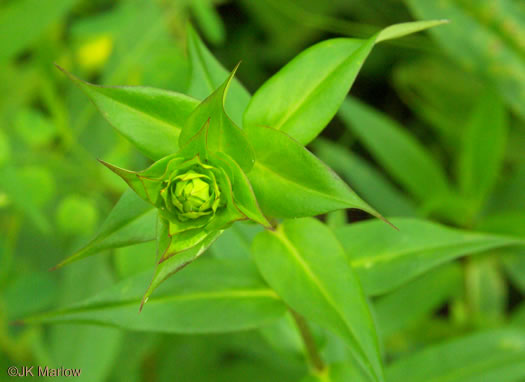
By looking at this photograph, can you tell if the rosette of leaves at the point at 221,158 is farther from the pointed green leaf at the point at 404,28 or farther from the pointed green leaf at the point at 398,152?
the pointed green leaf at the point at 398,152

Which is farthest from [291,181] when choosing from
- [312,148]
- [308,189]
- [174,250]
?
[312,148]

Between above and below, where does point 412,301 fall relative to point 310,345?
below

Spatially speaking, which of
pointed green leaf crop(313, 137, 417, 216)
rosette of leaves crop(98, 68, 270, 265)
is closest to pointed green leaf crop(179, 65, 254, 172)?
rosette of leaves crop(98, 68, 270, 265)

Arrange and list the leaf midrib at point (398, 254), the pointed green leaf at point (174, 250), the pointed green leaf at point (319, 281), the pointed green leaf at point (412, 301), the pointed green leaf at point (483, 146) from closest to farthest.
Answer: the pointed green leaf at point (174, 250), the pointed green leaf at point (319, 281), the leaf midrib at point (398, 254), the pointed green leaf at point (412, 301), the pointed green leaf at point (483, 146)

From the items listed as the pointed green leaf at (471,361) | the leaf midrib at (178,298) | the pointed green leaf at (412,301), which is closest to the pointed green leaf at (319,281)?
the leaf midrib at (178,298)

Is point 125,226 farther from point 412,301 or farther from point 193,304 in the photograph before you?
point 412,301

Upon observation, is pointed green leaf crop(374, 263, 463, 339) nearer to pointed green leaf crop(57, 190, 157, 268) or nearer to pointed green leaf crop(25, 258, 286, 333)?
pointed green leaf crop(25, 258, 286, 333)

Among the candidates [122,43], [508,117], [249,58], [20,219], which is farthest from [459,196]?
[20,219]
